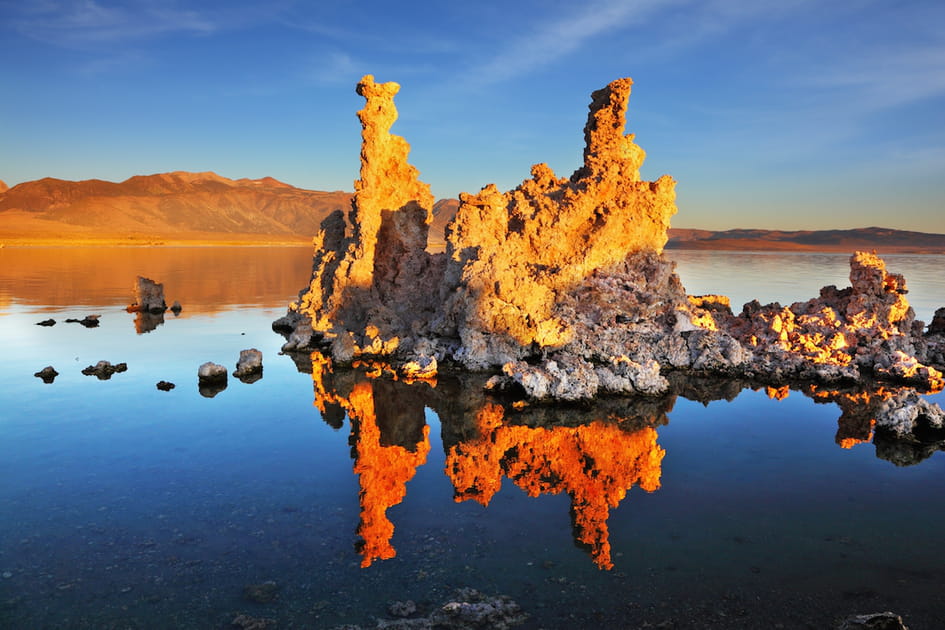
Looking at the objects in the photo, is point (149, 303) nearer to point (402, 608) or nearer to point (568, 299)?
point (568, 299)

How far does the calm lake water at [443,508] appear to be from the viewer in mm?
7773

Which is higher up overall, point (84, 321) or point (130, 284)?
point (130, 284)

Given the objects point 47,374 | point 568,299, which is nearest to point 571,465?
point 568,299

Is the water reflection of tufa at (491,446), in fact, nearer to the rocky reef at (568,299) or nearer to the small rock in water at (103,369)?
the rocky reef at (568,299)

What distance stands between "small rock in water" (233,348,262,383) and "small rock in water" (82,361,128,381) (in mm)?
3661

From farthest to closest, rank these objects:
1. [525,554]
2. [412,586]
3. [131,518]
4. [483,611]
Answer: [131,518] → [525,554] → [412,586] → [483,611]

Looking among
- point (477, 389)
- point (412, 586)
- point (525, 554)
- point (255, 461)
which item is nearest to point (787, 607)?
point (525, 554)

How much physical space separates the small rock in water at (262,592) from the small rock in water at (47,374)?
46.2 ft

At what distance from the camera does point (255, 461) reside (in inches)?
486

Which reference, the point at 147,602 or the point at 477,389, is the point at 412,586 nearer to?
the point at 147,602

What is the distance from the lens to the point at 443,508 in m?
10.4

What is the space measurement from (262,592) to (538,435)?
7.46m

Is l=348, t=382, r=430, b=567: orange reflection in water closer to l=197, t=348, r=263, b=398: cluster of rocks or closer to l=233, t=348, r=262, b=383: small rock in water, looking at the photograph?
l=197, t=348, r=263, b=398: cluster of rocks

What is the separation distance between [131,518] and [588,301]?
50.7 ft
